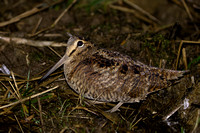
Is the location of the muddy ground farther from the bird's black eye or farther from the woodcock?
the bird's black eye

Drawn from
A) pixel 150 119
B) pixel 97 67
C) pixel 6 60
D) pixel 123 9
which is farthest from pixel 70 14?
pixel 150 119

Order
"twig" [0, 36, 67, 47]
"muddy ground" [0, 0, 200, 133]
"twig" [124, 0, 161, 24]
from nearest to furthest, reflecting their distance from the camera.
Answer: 1. "muddy ground" [0, 0, 200, 133]
2. "twig" [0, 36, 67, 47]
3. "twig" [124, 0, 161, 24]

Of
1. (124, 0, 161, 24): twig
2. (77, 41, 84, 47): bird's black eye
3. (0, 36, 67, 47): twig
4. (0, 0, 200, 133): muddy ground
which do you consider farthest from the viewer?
(124, 0, 161, 24): twig

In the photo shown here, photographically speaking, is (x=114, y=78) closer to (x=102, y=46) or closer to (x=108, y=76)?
(x=108, y=76)

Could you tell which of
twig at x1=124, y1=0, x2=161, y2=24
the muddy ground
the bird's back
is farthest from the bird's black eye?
twig at x1=124, y1=0, x2=161, y2=24

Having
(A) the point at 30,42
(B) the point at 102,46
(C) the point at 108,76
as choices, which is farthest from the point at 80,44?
(A) the point at 30,42

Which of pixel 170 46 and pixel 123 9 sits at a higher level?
pixel 123 9

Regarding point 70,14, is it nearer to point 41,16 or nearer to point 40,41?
point 41,16

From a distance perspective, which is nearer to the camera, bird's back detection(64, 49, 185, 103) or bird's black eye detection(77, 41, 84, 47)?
bird's back detection(64, 49, 185, 103)
